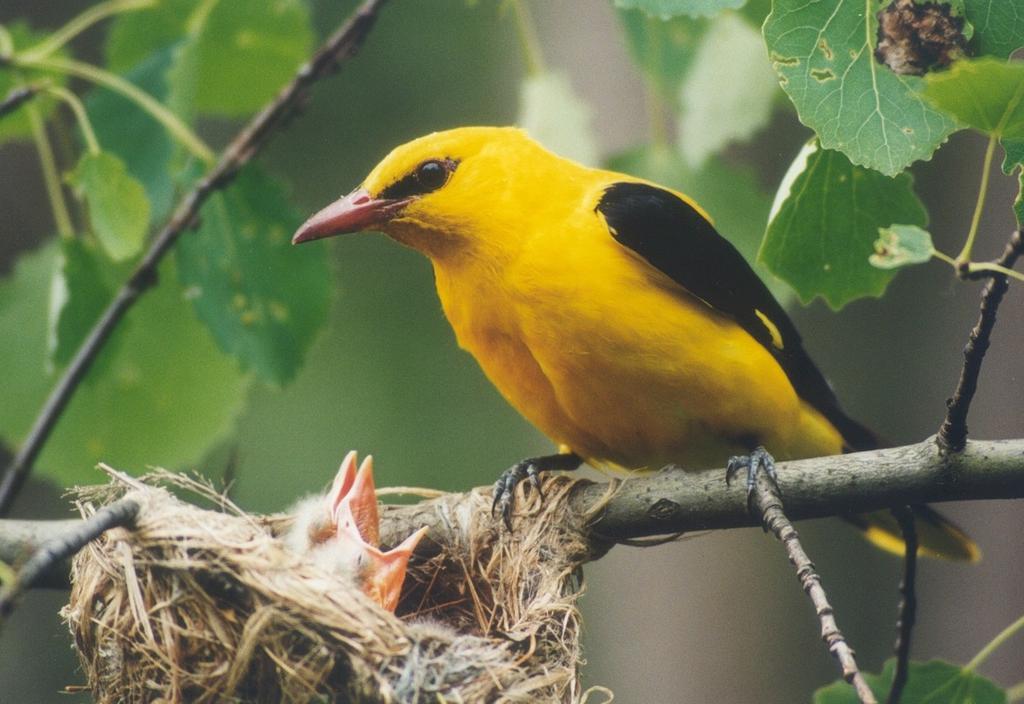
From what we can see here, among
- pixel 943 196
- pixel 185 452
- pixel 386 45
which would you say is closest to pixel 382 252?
pixel 386 45

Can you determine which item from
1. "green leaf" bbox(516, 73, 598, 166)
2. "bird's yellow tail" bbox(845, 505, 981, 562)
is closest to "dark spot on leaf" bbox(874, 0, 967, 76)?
"green leaf" bbox(516, 73, 598, 166)

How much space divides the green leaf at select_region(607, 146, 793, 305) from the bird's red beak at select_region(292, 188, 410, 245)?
2.03ft

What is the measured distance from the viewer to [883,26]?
2.17 m

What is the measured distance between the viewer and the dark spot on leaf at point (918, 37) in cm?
213

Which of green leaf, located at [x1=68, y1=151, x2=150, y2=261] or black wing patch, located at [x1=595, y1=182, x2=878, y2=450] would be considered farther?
black wing patch, located at [x1=595, y1=182, x2=878, y2=450]

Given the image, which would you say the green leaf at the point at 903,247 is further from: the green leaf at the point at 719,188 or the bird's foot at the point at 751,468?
the green leaf at the point at 719,188

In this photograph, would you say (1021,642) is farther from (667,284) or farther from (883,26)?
(883,26)

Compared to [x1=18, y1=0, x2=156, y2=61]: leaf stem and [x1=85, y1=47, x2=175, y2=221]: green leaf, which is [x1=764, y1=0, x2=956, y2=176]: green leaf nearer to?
[x1=85, y1=47, x2=175, y2=221]: green leaf

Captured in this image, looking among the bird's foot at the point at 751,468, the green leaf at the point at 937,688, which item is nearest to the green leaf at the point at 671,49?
the bird's foot at the point at 751,468

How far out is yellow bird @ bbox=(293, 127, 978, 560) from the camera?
3.16 m

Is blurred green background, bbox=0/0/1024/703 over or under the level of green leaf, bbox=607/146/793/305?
over

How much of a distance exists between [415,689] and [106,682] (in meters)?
0.67

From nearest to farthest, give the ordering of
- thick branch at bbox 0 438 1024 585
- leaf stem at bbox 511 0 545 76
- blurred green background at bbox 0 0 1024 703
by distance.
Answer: thick branch at bbox 0 438 1024 585, leaf stem at bbox 511 0 545 76, blurred green background at bbox 0 0 1024 703

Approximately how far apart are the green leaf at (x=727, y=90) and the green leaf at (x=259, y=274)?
39.5 inches
